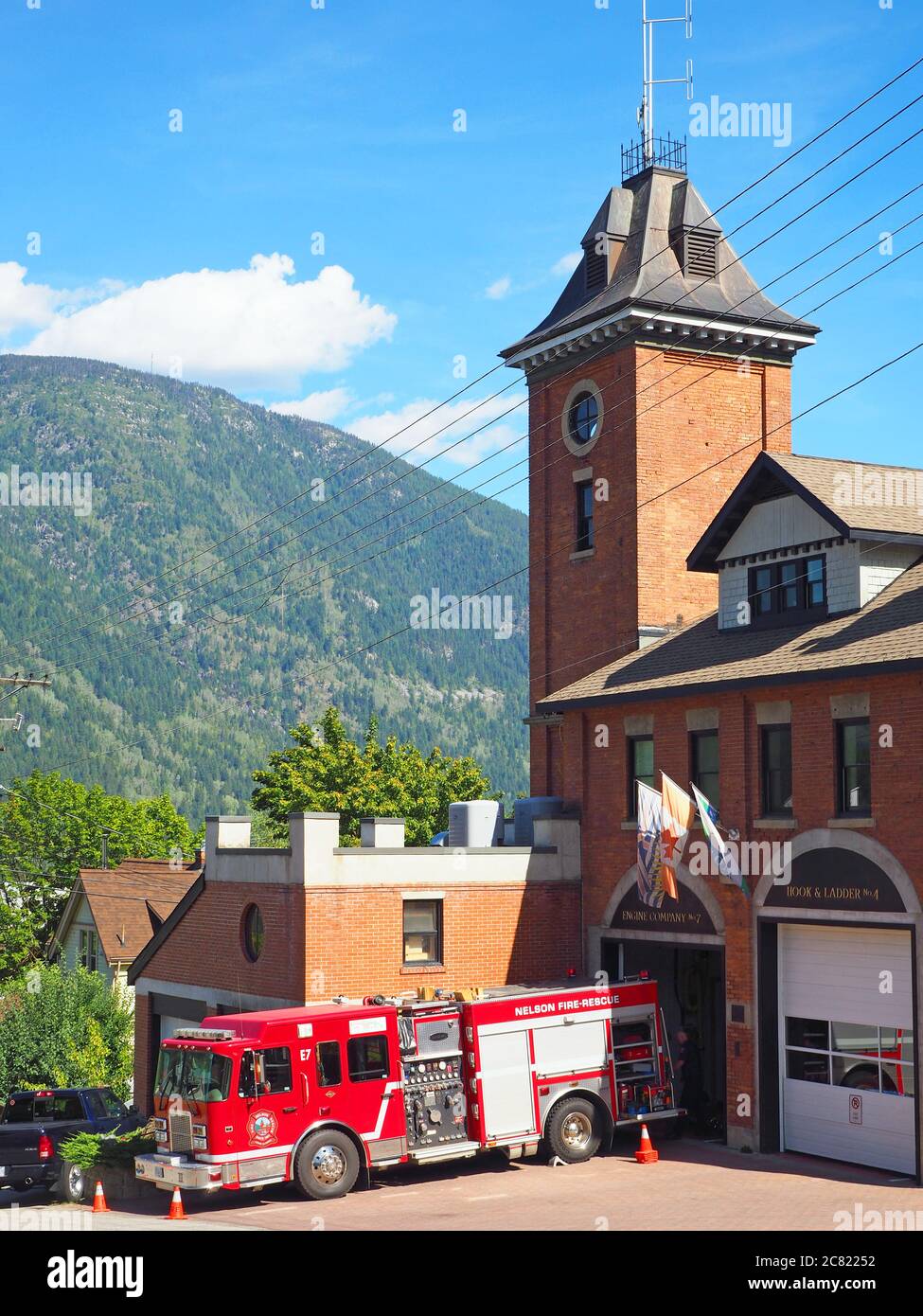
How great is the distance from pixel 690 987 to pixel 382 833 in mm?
7984

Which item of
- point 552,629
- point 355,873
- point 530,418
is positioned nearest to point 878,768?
point 355,873

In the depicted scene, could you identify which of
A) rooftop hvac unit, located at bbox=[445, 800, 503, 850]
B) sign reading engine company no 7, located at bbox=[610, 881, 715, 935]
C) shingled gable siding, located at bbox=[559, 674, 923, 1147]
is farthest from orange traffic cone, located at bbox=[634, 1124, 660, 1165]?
rooftop hvac unit, located at bbox=[445, 800, 503, 850]

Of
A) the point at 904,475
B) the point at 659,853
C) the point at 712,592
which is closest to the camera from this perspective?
the point at 659,853

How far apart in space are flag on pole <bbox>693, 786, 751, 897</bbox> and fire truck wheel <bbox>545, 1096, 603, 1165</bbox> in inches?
195

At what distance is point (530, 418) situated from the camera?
138 ft

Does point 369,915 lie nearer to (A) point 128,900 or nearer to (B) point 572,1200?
(B) point 572,1200

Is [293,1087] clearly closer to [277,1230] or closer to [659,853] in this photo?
[277,1230]

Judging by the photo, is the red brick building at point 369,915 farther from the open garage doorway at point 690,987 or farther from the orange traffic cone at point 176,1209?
the orange traffic cone at point 176,1209

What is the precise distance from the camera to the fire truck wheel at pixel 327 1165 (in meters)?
24.3

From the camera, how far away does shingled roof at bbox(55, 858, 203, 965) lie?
211 ft

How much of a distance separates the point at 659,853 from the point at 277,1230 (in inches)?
424

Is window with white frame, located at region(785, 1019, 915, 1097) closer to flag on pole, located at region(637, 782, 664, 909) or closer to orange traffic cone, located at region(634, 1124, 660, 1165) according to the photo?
orange traffic cone, located at region(634, 1124, 660, 1165)

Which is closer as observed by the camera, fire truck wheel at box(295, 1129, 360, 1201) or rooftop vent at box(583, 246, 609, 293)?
fire truck wheel at box(295, 1129, 360, 1201)

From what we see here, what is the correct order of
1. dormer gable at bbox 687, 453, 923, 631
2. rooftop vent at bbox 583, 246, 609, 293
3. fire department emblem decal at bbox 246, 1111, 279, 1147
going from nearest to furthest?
fire department emblem decal at bbox 246, 1111, 279, 1147, dormer gable at bbox 687, 453, 923, 631, rooftop vent at bbox 583, 246, 609, 293
